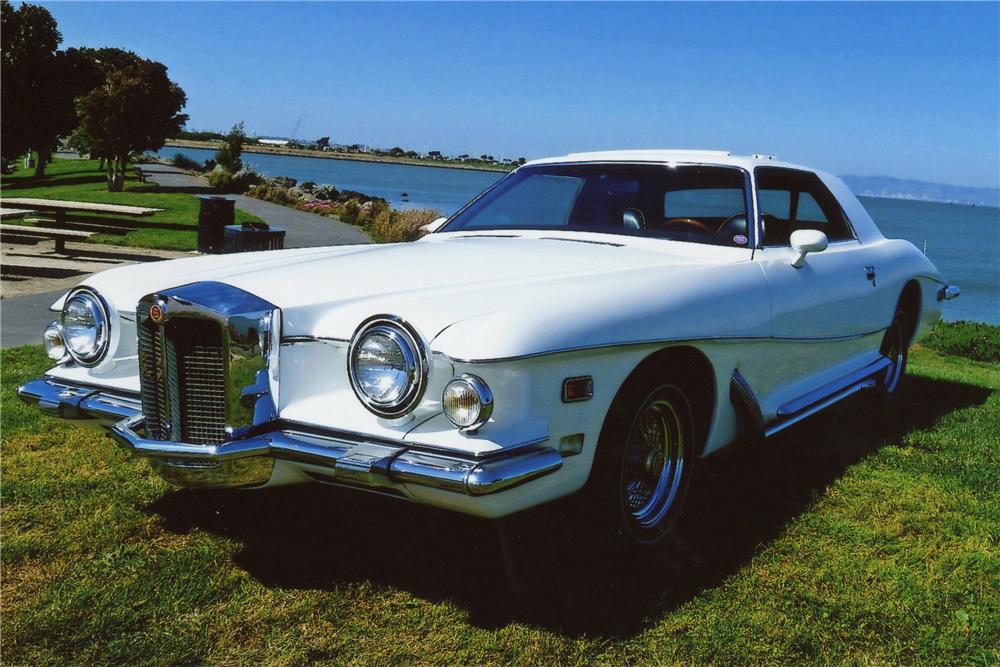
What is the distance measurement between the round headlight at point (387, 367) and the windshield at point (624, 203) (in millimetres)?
1759

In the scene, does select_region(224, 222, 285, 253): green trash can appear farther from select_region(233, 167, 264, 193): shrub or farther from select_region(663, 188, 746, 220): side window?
select_region(233, 167, 264, 193): shrub

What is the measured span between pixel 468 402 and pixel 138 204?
2162 cm

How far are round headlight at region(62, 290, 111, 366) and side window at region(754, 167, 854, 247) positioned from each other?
3.05 m

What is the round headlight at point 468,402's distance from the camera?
2607mm

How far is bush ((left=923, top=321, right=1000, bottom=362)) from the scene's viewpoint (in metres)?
9.61

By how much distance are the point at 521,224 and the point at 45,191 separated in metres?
27.6

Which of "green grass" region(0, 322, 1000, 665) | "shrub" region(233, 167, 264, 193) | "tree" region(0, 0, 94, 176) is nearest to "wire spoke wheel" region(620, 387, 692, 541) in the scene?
"green grass" region(0, 322, 1000, 665)

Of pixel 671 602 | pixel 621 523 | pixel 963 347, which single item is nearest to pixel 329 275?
pixel 621 523

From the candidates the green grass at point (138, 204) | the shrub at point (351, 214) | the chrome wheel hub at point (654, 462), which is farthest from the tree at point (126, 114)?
the chrome wheel hub at point (654, 462)

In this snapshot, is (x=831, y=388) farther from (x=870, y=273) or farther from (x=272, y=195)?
(x=272, y=195)

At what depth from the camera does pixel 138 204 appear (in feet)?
72.4

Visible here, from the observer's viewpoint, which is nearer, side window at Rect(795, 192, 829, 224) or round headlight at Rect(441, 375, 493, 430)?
round headlight at Rect(441, 375, 493, 430)

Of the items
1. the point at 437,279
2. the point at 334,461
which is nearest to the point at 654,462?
the point at 437,279

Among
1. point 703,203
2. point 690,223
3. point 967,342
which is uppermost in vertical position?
point 703,203
